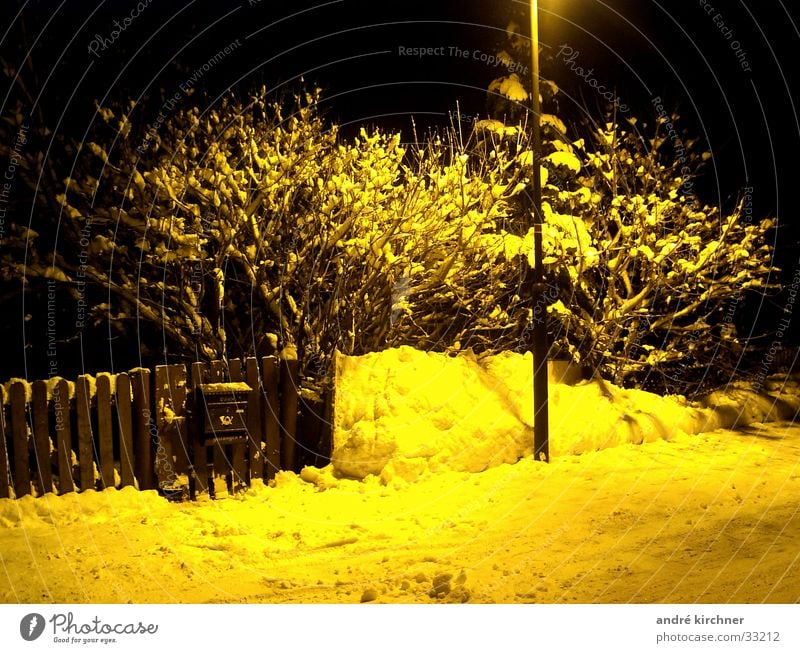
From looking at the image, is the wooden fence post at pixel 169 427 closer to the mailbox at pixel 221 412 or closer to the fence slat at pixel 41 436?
the mailbox at pixel 221 412

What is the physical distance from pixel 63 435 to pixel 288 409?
2.21 m

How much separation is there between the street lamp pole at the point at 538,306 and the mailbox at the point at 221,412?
308 centimetres

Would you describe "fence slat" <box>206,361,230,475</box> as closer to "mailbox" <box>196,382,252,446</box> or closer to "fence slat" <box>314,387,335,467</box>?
"mailbox" <box>196,382,252,446</box>

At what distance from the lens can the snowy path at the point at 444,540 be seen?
5.78 meters

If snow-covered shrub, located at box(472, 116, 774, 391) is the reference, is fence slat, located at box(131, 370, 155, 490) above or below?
below

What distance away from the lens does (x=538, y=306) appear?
28.4 feet

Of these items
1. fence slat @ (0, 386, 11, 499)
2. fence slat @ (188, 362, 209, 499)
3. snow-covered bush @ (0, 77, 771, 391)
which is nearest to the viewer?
fence slat @ (0, 386, 11, 499)

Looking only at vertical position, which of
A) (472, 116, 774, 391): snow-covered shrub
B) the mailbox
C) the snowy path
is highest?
(472, 116, 774, 391): snow-covered shrub

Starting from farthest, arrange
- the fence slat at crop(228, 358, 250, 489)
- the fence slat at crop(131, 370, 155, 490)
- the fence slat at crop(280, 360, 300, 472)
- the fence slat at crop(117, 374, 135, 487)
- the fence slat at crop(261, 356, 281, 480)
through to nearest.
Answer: the fence slat at crop(280, 360, 300, 472), the fence slat at crop(261, 356, 281, 480), the fence slat at crop(228, 358, 250, 489), the fence slat at crop(131, 370, 155, 490), the fence slat at crop(117, 374, 135, 487)

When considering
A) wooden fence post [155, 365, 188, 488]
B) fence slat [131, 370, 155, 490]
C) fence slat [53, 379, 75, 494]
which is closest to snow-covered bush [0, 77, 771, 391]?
wooden fence post [155, 365, 188, 488]

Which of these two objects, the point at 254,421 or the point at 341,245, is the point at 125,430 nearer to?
the point at 254,421

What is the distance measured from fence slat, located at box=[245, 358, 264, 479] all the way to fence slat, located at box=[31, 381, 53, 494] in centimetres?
187

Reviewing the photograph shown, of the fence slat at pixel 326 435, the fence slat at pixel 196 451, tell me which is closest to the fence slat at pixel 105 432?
the fence slat at pixel 196 451

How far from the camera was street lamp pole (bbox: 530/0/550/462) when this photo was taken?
8750mm
